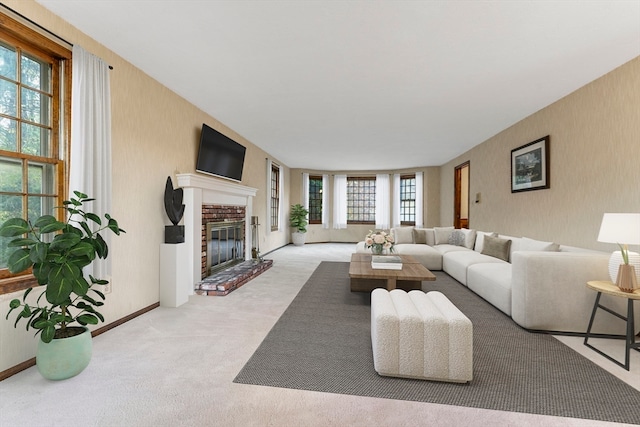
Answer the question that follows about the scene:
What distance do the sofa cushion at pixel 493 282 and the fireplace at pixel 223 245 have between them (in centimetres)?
381

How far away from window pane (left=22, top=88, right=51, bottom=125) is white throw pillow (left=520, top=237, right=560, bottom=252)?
5.02m

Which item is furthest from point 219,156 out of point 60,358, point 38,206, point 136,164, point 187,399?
point 187,399

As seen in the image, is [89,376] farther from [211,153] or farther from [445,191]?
[445,191]

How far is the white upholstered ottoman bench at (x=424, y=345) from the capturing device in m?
1.80

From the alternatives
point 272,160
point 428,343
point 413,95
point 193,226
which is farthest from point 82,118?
point 272,160

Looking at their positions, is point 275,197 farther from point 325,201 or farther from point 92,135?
point 92,135

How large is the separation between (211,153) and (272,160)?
334cm

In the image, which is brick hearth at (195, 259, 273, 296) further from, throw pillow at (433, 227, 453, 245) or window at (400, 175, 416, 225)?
window at (400, 175, 416, 225)

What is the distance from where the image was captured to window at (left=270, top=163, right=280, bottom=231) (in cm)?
809

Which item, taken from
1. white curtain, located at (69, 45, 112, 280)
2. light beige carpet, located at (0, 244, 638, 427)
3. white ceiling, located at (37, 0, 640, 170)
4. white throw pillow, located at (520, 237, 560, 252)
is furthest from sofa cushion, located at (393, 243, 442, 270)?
white curtain, located at (69, 45, 112, 280)

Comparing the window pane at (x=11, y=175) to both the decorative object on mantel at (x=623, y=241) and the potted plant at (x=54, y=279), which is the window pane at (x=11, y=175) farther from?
the decorative object on mantel at (x=623, y=241)

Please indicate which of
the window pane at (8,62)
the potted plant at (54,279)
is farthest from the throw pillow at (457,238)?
the window pane at (8,62)

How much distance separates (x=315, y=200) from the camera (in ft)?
33.3

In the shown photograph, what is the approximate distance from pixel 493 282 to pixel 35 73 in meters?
4.69
